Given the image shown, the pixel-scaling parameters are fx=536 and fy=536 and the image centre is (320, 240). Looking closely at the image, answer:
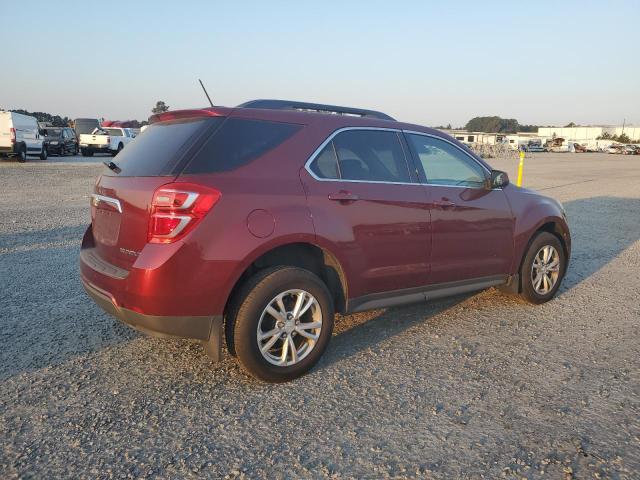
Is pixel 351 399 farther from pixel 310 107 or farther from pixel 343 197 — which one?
pixel 310 107

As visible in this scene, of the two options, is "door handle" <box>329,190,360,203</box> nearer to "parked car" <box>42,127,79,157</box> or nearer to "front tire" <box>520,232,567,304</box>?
"front tire" <box>520,232,567,304</box>

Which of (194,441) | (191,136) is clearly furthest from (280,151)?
(194,441)

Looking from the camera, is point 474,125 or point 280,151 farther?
point 474,125

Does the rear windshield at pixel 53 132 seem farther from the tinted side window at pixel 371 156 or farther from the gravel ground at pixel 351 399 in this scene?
the tinted side window at pixel 371 156

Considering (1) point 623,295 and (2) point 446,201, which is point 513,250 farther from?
(1) point 623,295

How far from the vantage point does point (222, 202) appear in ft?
10.4

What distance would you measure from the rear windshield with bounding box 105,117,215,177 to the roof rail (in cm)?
42

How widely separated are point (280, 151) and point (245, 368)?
1.44 meters

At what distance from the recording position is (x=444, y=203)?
435 centimetres

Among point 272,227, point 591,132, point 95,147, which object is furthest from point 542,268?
point 591,132

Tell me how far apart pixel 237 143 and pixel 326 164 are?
2.16 ft

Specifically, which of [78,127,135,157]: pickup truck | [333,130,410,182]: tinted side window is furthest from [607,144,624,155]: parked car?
[333,130,410,182]: tinted side window

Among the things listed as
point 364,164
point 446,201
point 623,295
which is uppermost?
point 364,164

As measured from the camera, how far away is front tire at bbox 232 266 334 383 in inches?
132
